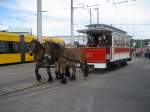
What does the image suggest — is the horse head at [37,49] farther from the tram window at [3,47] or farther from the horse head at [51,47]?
the tram window at [3,47]

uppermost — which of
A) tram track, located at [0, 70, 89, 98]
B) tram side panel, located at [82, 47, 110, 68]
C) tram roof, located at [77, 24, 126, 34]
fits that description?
tram roof, located at [77, 24, 126, 34]

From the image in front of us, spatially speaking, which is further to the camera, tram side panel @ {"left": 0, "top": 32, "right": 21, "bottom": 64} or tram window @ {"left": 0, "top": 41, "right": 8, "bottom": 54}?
tram side panel @ {"left": 0, "top": 32, "right": 21, "bottom": 64}

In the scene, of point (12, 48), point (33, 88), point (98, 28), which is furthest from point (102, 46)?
point (12, 48)

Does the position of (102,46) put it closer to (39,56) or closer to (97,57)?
(97,57)

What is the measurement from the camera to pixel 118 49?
987 inches

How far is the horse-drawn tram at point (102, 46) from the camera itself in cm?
2180

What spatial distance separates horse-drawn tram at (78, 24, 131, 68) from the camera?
21797mm

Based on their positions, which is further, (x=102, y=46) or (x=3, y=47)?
(x=3, y=47)

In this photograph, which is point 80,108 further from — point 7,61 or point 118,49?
point 7,61

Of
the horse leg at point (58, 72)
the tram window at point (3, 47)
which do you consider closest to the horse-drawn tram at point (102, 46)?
the horse leg at point (58, 72)

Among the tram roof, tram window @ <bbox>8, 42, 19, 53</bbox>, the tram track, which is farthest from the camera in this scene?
tram window @ <bbox>8, 42, 19, 53</bbox>

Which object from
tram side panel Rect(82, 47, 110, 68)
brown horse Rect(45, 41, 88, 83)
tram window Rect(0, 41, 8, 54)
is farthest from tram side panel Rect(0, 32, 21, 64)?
brown horse Rect(45, 41, 88, 83)

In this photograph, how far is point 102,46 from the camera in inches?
915

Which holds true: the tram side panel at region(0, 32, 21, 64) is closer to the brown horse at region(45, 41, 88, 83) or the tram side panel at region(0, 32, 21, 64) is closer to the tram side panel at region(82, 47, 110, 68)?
the tram side panel at region(82, 47, 110, 68)
